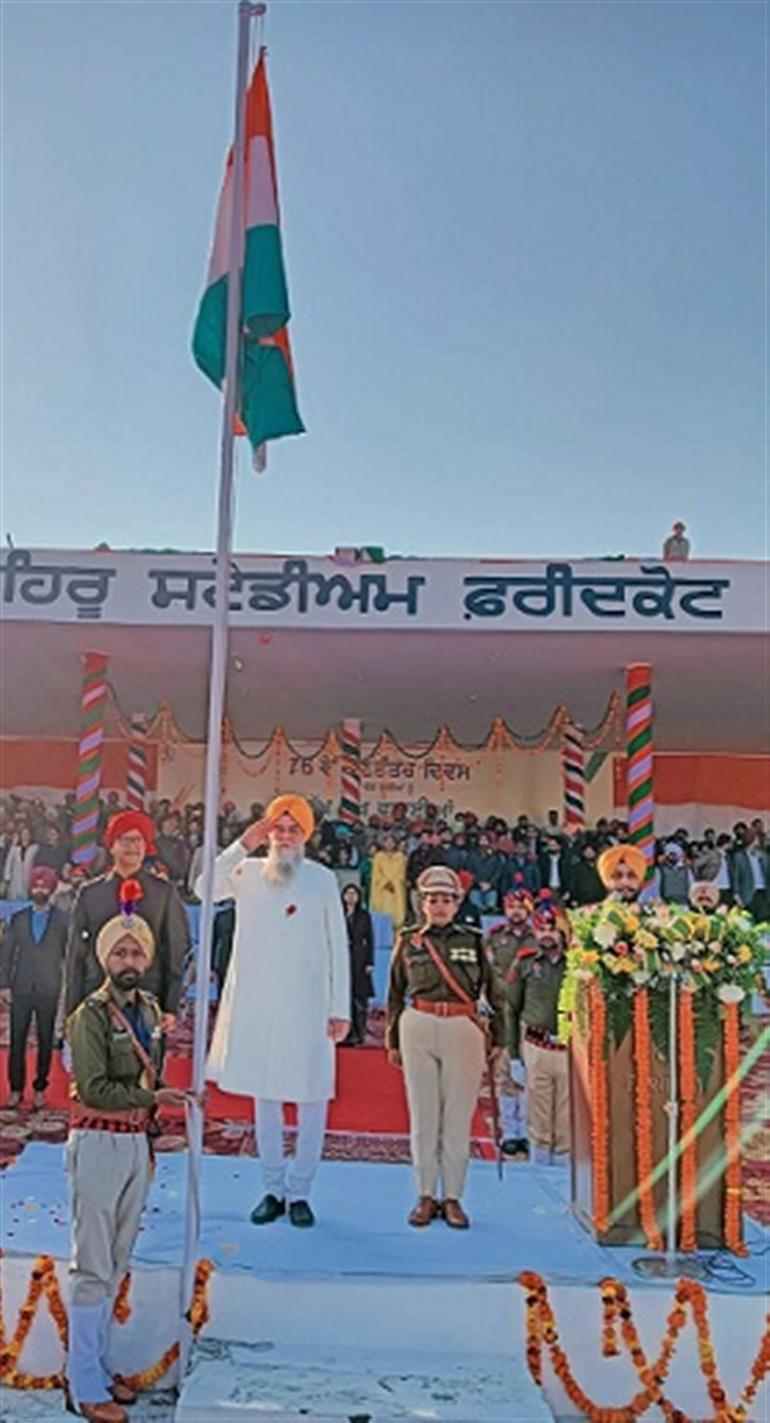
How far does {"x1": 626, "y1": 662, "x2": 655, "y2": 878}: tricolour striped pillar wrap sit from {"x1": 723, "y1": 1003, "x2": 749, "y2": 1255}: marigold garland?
7599mm

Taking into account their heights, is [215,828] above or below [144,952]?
above

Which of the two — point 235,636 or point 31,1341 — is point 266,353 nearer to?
point 31,1341

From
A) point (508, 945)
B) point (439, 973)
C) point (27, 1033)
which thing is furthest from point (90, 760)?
point (439, 973)

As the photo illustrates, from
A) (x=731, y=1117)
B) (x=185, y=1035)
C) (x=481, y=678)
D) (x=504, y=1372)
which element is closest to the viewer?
(x=504, y=1372)

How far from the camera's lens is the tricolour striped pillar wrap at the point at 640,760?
12.5 m

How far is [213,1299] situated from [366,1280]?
1.71 feet

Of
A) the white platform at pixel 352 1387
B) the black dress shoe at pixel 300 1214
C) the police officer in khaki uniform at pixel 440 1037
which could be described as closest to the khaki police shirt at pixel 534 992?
the police officer in khaki uniform at pixel 440 1037

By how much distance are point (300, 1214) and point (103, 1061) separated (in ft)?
4.11

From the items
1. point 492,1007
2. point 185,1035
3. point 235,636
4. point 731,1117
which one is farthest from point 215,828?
point 235,636

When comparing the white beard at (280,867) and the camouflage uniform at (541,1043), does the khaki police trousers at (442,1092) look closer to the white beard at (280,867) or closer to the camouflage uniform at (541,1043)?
the white beard at (280,867)

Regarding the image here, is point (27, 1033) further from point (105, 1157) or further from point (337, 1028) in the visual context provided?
point (105, 1157)

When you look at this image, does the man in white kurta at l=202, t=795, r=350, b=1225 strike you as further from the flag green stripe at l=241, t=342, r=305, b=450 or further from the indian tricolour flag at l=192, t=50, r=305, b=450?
the indian tricolour flag at l=192, t=50, r=305, b=450

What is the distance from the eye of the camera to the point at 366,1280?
4.00 meters

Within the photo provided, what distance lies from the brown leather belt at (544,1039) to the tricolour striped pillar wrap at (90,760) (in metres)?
7.43
